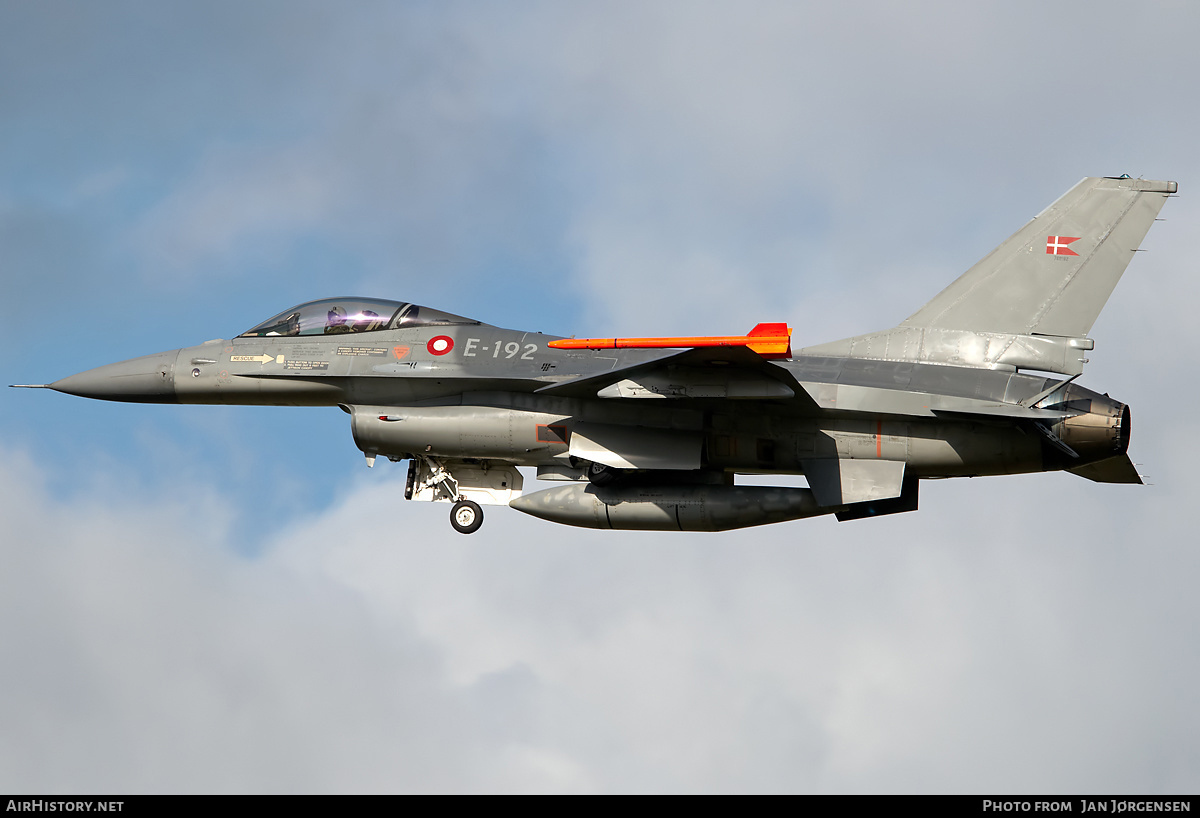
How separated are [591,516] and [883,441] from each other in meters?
4.38

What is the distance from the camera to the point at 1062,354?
748 inches

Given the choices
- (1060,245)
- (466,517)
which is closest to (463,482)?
(466,517)

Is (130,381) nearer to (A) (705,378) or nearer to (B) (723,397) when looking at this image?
(A) (705,378)

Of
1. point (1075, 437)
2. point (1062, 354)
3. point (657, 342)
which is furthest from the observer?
point (1062, 354)

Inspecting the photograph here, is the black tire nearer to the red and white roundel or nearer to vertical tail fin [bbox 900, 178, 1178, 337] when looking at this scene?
the red and white roundel

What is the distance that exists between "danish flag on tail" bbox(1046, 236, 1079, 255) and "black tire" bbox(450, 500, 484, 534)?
942 cm

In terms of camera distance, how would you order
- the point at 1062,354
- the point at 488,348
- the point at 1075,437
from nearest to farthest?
the point at 1075,437
the point at 1062,354
the point at 488,348

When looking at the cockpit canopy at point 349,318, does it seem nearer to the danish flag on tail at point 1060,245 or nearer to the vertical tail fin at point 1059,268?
the vertical tail fin at point 1059,268

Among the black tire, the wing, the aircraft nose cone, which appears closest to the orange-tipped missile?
the wing

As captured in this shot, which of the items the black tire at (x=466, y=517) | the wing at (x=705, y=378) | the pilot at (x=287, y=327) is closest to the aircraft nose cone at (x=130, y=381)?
the pilot at (x=287, y=327)
